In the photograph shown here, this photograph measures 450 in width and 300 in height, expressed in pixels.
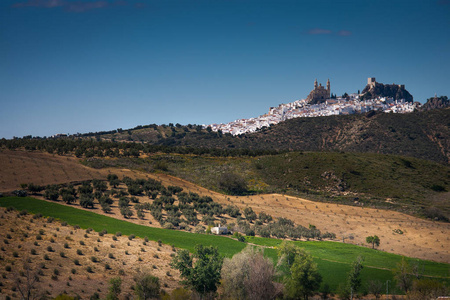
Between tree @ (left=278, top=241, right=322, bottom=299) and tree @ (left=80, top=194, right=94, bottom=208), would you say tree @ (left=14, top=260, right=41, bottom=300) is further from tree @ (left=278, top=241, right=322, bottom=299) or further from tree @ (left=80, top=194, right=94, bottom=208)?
tree @ (left=80, top=194, right=94, bottom=208)

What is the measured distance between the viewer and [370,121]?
5586 inches

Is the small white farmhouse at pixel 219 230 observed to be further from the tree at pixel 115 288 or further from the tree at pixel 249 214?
the tree at pixel 115 288

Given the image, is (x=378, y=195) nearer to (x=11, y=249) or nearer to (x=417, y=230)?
(x=417, y=230)

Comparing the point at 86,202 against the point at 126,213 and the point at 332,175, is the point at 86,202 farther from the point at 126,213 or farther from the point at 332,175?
the point at 332,175

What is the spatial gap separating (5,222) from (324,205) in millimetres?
48241

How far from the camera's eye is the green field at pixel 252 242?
108ft

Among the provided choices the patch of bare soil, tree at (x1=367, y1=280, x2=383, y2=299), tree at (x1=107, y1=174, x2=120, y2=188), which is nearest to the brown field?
tree at (x1=107, y1=174, x2=120, y2=188)

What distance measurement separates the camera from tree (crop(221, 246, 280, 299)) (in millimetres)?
25892

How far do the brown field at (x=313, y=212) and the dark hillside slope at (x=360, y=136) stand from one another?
68609 millimetres

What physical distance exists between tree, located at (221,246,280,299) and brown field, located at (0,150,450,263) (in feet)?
64.1

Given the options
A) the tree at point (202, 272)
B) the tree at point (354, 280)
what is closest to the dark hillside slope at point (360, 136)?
the tree at point (354, 280)

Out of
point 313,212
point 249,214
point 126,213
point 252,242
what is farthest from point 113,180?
point 313,212

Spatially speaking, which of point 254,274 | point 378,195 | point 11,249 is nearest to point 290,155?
point 378,195

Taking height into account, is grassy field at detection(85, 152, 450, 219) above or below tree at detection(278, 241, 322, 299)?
above
